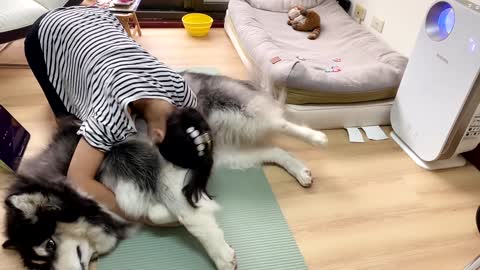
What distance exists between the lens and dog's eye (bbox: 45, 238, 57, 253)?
48.3 inches

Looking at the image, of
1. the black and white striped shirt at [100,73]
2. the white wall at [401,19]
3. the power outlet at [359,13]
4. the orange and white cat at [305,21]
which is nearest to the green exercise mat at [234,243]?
the black and white striped shirt at [100,73]

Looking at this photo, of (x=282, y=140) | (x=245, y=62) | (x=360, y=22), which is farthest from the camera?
(x=360, y=22)

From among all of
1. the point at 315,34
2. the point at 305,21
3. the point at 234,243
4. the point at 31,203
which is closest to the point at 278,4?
the point at 305,21

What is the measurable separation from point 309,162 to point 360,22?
1.52 m

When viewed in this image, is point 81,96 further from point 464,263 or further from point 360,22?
point 360,22

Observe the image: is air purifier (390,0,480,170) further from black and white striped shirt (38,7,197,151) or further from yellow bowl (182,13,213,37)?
yellow bowl (182,13,213,37)

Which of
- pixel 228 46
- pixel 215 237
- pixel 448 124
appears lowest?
pixel 228 46

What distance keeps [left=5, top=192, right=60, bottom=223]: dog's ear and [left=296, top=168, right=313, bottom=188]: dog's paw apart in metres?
1.06

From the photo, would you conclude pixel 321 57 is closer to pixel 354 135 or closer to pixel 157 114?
pixel 354 135

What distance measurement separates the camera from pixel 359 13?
2.97 meters

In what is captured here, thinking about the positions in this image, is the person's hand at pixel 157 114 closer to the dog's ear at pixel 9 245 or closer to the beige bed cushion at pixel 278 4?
the dog's ear at pixel 9 245

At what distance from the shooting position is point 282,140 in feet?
7.00

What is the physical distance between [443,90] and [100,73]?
1.57 m

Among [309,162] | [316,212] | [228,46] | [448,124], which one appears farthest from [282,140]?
[228,46]
